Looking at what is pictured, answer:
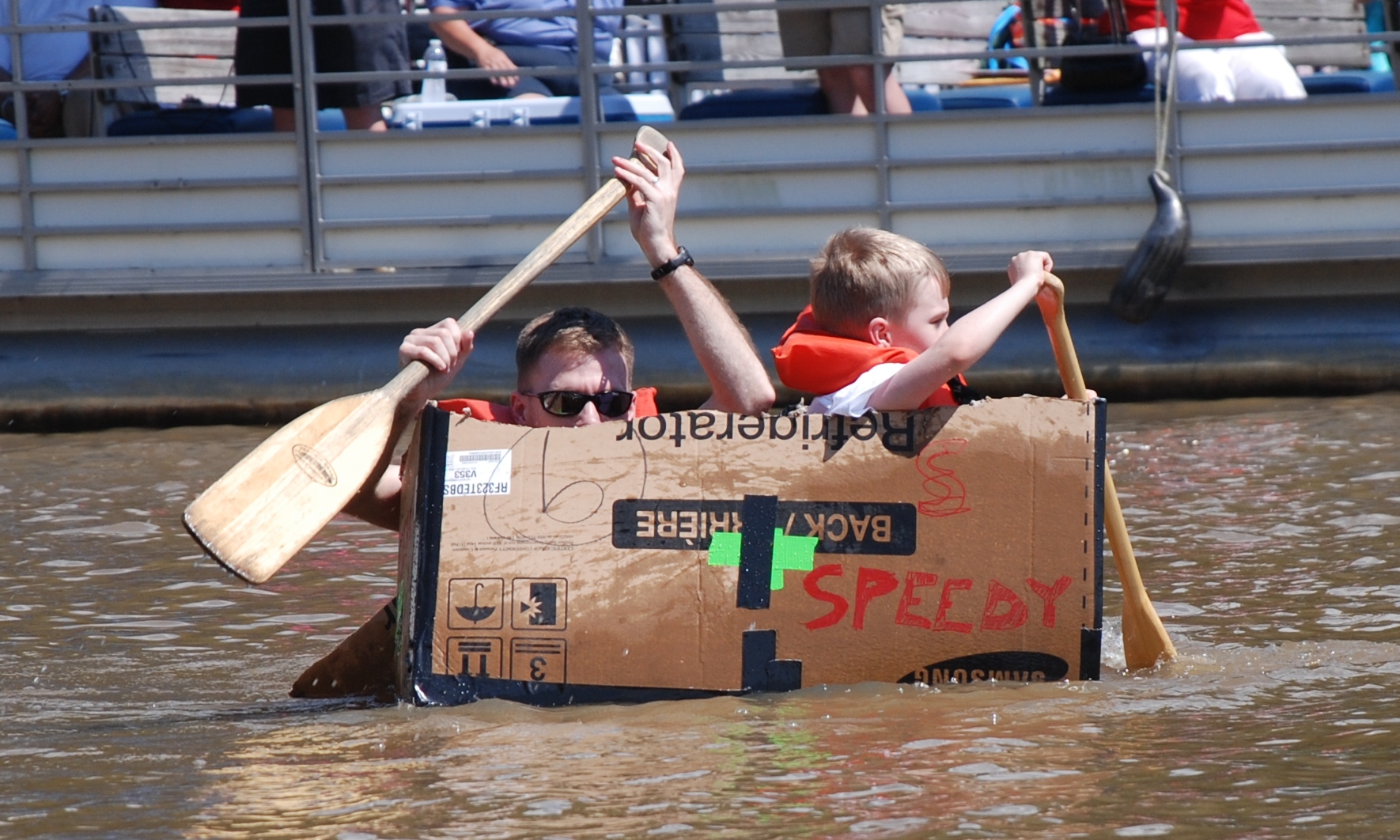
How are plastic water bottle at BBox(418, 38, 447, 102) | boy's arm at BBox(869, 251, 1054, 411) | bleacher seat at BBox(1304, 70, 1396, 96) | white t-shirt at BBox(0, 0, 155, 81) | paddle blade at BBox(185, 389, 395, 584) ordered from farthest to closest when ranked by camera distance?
plastic water bottle at BBox(418, 38, 447, 102), white t-shirt at BBox(0, 0, 155, 81), bleacher seat at BBox(1304, 70, 1396, 96), paddle blade at BBox(185, 389, 395, 584), boy's arm at BBox(869, 251, 1054, 411)

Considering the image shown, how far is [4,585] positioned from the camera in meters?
4.82

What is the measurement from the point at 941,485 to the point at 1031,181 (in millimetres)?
4555

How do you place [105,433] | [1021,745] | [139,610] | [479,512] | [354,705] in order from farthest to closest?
[105,433], [139,610], [354,705], [479,512], [1021,745]

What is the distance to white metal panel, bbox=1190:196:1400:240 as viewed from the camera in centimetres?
744

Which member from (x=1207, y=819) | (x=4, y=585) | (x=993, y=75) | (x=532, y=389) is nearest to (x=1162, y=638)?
(x=1207, y=819)

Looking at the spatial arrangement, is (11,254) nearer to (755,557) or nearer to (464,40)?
(464,40)

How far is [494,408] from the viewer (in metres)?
3.64

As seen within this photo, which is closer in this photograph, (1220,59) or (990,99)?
(1220,59)

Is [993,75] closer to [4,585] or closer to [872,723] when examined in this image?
[4,585]

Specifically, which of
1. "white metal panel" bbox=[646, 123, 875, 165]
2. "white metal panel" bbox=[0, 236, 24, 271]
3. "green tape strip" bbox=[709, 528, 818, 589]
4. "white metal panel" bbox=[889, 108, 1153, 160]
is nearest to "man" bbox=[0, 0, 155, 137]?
"white metal panel" bbox=[0, 236, 24, 271]

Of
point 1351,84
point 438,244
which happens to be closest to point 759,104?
point 438,244

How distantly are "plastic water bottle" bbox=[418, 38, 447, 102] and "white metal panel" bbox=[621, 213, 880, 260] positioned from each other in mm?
1241

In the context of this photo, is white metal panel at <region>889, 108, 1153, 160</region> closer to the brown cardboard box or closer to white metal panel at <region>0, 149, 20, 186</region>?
white metal panel at <region>0, 149, 20, 186</region>

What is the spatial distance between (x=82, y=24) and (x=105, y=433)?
1810mm
